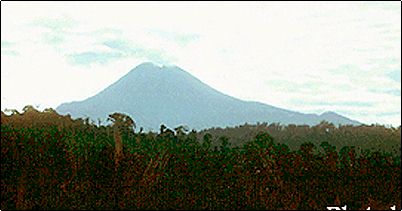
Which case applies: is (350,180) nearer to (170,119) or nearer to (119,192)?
(119,192)

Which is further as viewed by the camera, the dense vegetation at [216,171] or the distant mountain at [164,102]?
the distant mountain at [164,102]

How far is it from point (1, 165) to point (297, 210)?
478 cm

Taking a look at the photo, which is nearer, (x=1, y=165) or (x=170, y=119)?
(x=1, y=165)

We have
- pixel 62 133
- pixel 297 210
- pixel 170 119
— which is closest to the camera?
pixel 297 210

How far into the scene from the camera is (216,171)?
1201cm

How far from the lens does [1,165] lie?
1173cm

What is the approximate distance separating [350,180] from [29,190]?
5.13m

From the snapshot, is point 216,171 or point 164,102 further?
point 164,102

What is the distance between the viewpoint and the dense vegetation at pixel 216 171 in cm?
1143

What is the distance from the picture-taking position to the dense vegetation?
1143cm

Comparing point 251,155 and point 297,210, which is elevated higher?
point 251,155

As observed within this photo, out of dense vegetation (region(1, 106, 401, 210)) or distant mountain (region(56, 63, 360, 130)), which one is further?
distant mountain (region(56, 63, 360, 130))

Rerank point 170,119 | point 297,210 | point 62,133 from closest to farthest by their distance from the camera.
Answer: point 297,210 < point 62,133 < point 170,119

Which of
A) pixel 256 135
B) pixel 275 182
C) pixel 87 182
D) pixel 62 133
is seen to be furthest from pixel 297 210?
pixel 62 133
